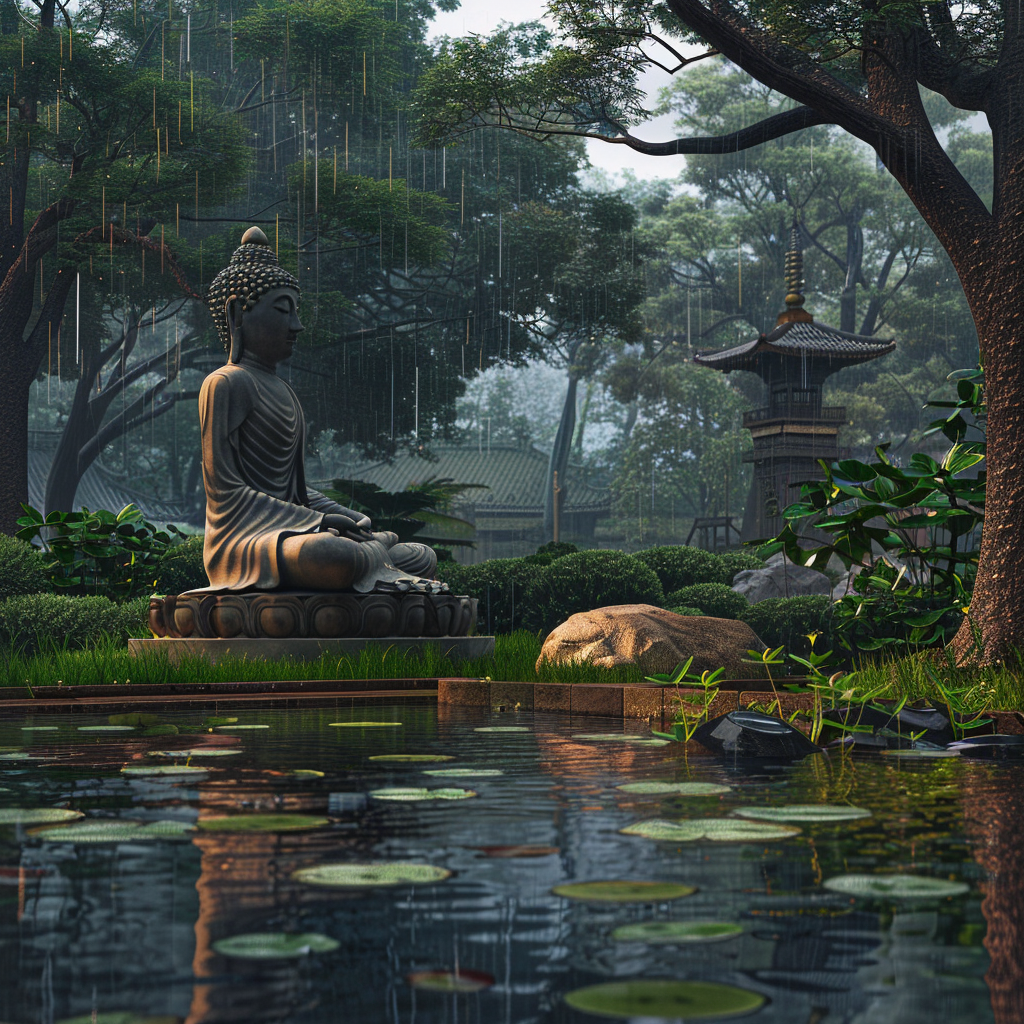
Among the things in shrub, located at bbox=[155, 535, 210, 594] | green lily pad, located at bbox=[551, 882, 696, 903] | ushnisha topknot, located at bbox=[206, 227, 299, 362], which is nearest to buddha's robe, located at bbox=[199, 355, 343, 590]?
ushnisha topknot, located at bbox=[206, 227, 299, 362]

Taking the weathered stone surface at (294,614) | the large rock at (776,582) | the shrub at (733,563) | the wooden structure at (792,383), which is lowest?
the weathered stone surface at (294,614)

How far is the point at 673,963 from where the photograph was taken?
4.67 feet

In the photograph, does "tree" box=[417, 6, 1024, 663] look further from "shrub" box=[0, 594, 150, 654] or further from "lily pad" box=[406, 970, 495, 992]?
"shrub" box=[0, 594, 150, 654]

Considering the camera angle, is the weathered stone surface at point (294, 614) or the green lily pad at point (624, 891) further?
the weathered stone surface at point (294, 614)

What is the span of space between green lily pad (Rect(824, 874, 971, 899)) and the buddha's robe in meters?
6.01

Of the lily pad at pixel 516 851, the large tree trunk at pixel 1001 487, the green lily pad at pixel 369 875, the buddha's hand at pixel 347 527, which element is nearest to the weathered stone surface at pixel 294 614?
the buddha's hand at pixel 347 527

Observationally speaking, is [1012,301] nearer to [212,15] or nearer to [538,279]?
[538,279]

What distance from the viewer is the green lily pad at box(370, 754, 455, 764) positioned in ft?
11.3

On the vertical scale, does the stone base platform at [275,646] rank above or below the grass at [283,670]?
above

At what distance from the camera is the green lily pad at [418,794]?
2.71 metres

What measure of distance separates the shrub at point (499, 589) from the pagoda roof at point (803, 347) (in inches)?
400

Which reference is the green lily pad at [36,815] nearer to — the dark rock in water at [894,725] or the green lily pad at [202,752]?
the green lily pad at [202,752]

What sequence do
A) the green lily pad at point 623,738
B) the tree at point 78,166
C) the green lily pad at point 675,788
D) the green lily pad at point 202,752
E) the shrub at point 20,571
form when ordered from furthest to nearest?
the tree at point 78,166 < the shrub at point 20,571 < the green lily pad at point 623,738 < the green lily pad at point 202,752 < the green lily pad at point 675,788

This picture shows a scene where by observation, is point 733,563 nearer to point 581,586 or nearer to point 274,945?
point 581,586
